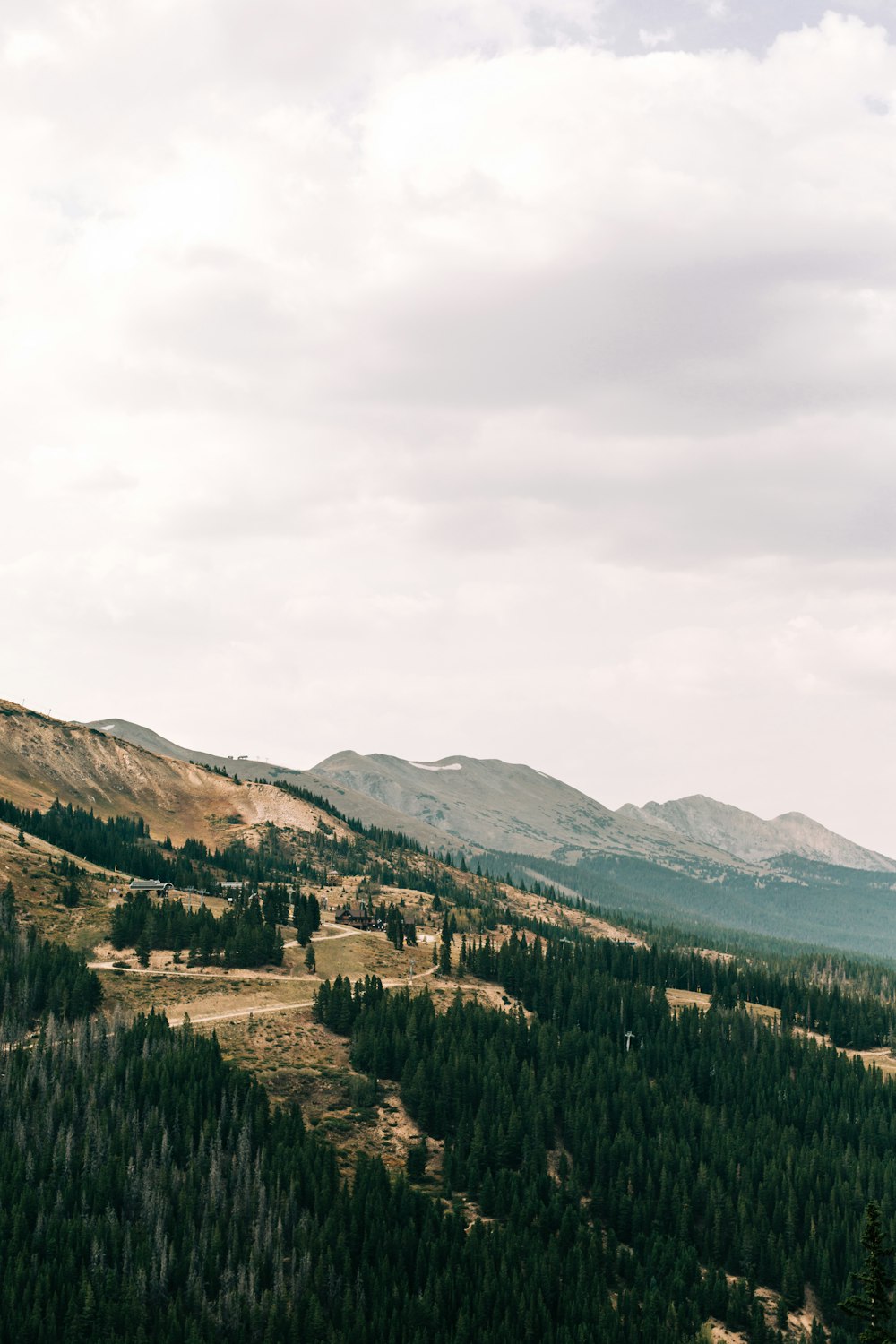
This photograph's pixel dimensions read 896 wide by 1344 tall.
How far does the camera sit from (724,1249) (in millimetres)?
170750

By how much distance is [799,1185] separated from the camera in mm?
180500

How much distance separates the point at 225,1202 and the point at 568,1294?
154 feet

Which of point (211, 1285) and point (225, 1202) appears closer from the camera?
point (211, 1285)

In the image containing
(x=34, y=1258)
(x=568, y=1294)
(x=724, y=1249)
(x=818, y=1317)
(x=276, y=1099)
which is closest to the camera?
(x=34, y=1258)

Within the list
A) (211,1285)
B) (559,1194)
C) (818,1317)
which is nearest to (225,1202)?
(211,1285)

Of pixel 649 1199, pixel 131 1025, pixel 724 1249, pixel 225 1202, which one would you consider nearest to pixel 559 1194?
pixel 649 1199

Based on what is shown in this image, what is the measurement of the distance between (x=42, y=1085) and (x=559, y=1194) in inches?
3198

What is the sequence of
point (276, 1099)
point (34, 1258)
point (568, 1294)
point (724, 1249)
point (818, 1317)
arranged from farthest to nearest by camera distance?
point (276, 1099) < point (724, 1249) < point (818, 1317) < point (568, 1294) < point (34, 1258)

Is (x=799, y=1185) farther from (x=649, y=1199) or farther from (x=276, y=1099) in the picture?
(x=276, y=1099)

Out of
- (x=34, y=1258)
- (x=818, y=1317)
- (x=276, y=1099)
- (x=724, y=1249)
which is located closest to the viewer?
(x=34, y=1258)

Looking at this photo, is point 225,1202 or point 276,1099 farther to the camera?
point 276,1099

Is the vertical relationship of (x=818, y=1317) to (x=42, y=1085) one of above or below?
below

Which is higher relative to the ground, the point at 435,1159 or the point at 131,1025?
the point at 131,1025

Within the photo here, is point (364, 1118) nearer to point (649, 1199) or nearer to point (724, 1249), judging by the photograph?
point (649, 1199)
